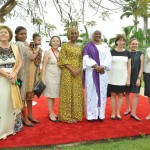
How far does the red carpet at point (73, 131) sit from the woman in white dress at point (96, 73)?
27 cm

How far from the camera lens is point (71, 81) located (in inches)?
248

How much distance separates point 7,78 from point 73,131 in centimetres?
147

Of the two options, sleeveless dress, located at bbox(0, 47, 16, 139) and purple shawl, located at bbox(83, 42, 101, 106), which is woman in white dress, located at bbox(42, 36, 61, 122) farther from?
sleeveless dress, located at bbox(0, 47, 16, 139)

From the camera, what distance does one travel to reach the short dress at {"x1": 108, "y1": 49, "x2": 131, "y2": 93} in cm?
641

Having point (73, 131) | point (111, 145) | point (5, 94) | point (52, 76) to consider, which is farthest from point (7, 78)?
point (111, 145)

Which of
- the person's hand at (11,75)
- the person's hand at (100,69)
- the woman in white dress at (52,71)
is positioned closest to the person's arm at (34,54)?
the woman in white dress at (52,71)

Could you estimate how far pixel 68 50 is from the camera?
6.20 metres

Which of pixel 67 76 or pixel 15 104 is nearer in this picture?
pixel 15 104

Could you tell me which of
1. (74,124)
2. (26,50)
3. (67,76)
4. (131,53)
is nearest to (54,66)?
(67,76)

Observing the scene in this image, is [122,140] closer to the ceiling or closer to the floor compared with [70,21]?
closer to the floor

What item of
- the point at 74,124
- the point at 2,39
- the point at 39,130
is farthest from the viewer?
the point at 74,124

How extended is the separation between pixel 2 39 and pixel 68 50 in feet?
4.54

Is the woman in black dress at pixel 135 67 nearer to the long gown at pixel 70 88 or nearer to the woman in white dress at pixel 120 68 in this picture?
the woman in white dress at pixel 120 68

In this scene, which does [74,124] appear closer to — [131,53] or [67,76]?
[67,76]
